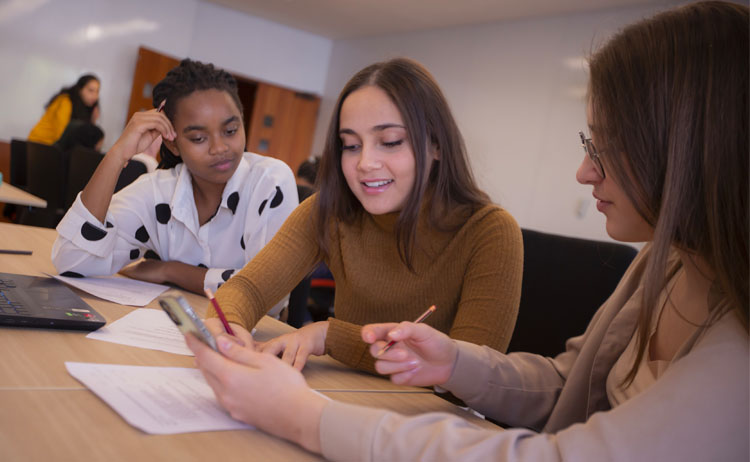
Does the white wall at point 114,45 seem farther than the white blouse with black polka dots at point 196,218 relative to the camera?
Yes

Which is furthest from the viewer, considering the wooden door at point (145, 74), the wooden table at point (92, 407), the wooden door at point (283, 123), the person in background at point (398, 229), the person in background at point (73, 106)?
the wooden door at point (283, 123)

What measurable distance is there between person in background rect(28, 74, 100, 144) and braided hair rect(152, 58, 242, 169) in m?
5.43

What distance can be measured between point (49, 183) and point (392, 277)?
3356 mm

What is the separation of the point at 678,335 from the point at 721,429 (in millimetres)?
359

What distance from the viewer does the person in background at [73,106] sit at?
6.71 meters

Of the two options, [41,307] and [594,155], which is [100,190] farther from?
[594,155]

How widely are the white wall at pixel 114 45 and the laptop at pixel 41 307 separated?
272 inches

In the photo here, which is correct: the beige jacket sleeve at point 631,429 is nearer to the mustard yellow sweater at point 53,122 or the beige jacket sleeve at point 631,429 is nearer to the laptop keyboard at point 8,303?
the laptop keyboard at point 8,303

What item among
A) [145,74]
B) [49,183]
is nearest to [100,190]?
[49,183]

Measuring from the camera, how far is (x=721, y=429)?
65 centimetres

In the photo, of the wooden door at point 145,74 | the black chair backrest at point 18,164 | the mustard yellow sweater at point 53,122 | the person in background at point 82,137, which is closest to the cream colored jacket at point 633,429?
the person in background at point 82,137

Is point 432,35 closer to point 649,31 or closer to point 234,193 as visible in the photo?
point 234,193

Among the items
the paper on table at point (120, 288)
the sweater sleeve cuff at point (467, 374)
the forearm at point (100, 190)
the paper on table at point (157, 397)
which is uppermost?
the forearm at point (100, 190)

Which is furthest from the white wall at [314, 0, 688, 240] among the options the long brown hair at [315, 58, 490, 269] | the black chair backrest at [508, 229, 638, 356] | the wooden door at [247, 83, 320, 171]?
the long brown hair at [315, 58, 490, 269]
